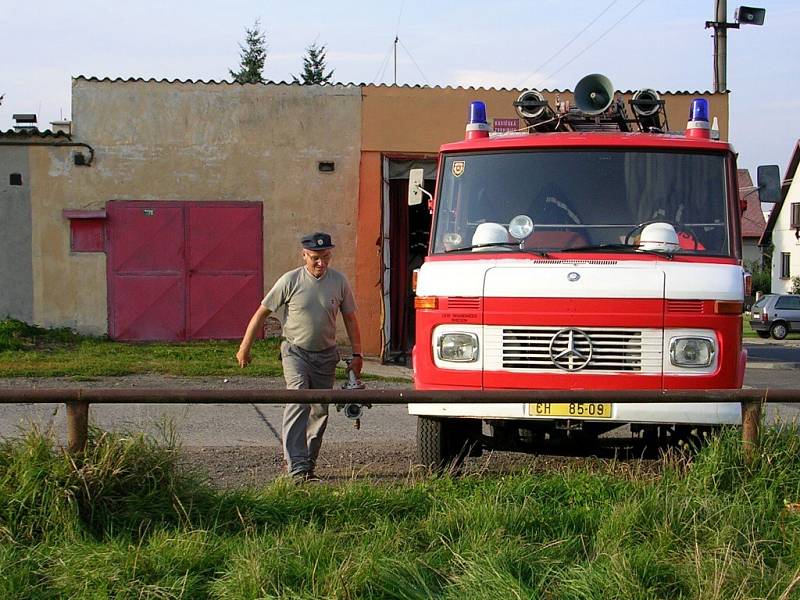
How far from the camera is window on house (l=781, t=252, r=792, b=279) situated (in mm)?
52156

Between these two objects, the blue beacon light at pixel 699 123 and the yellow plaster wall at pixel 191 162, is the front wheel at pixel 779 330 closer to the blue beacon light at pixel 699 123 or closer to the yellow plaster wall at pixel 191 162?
the yellow plaster wall at pixel 191 162

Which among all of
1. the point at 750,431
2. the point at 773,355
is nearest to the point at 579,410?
the point at 750,431

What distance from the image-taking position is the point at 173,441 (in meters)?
5.88

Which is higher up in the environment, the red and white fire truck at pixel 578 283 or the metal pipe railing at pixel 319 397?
the red and white fire truck at pixel 578 283

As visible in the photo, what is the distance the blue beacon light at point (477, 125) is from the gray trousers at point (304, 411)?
195cm

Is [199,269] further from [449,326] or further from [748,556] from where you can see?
[748,556]

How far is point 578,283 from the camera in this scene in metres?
6.62

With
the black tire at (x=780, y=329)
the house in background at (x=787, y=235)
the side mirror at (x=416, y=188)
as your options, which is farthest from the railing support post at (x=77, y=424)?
the house in background at (x=787, y=235)

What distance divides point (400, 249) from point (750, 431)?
1132 cm

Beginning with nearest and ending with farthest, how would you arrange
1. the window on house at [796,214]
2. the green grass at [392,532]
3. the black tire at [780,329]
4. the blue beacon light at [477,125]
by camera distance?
1. the green grass at [392,532]
2. the blue beacon light at [477,125]
3. the black tire at [780,329]
4. the window on house at [796,214]

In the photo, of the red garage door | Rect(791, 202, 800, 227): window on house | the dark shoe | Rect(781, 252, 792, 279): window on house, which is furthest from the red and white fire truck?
Rect(781, 252, 792, 279): window on house

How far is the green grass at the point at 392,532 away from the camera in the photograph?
480 cm

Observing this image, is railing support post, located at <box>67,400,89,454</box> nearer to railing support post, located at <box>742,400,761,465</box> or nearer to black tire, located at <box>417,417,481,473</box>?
black tire, located at <box>417,417,481,473</box>

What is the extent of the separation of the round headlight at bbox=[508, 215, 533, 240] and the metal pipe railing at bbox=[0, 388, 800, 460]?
5.79ft
